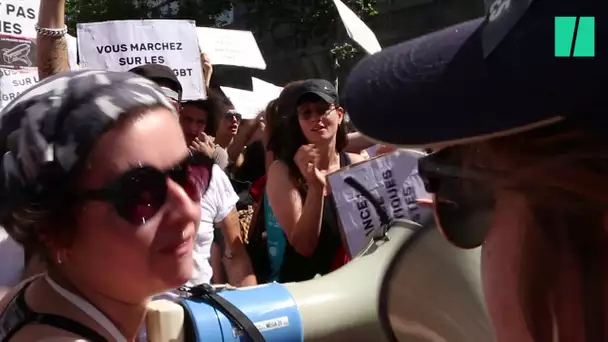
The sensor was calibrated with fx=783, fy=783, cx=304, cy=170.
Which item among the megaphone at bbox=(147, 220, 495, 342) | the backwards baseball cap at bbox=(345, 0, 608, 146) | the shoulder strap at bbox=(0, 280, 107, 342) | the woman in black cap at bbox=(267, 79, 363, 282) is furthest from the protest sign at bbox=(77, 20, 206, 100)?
the backwards baseball cap at bbox=(345, 0, 608, 146)

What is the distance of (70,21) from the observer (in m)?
19.9

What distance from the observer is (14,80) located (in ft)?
11.9

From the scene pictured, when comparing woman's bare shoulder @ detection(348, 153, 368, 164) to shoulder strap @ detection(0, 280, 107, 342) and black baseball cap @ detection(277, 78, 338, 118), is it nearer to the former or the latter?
black baseball cap @ detection(277, 78, 338, 118)

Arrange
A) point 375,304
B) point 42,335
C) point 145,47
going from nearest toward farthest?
point 42,335 → point 375,304 → point 145,47

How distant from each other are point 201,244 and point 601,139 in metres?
2.44

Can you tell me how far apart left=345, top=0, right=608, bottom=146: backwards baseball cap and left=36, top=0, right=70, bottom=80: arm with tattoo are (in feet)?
6.20

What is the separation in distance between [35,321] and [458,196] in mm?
752

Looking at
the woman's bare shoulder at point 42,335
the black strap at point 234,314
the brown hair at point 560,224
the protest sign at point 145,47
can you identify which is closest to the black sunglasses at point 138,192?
the woman's bare shoulder at point 42,335

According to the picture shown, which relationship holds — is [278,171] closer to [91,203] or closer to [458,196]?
[91,203]

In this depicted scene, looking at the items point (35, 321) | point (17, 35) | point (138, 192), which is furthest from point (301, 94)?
point (35, 321)

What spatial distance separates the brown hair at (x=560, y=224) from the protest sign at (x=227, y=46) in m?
4.67

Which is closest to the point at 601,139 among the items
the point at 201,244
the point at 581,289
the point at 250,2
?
the point at 581,289

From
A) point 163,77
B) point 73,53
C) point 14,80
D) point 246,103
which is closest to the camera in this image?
point 163,77

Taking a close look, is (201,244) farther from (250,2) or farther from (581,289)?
(250,2)
